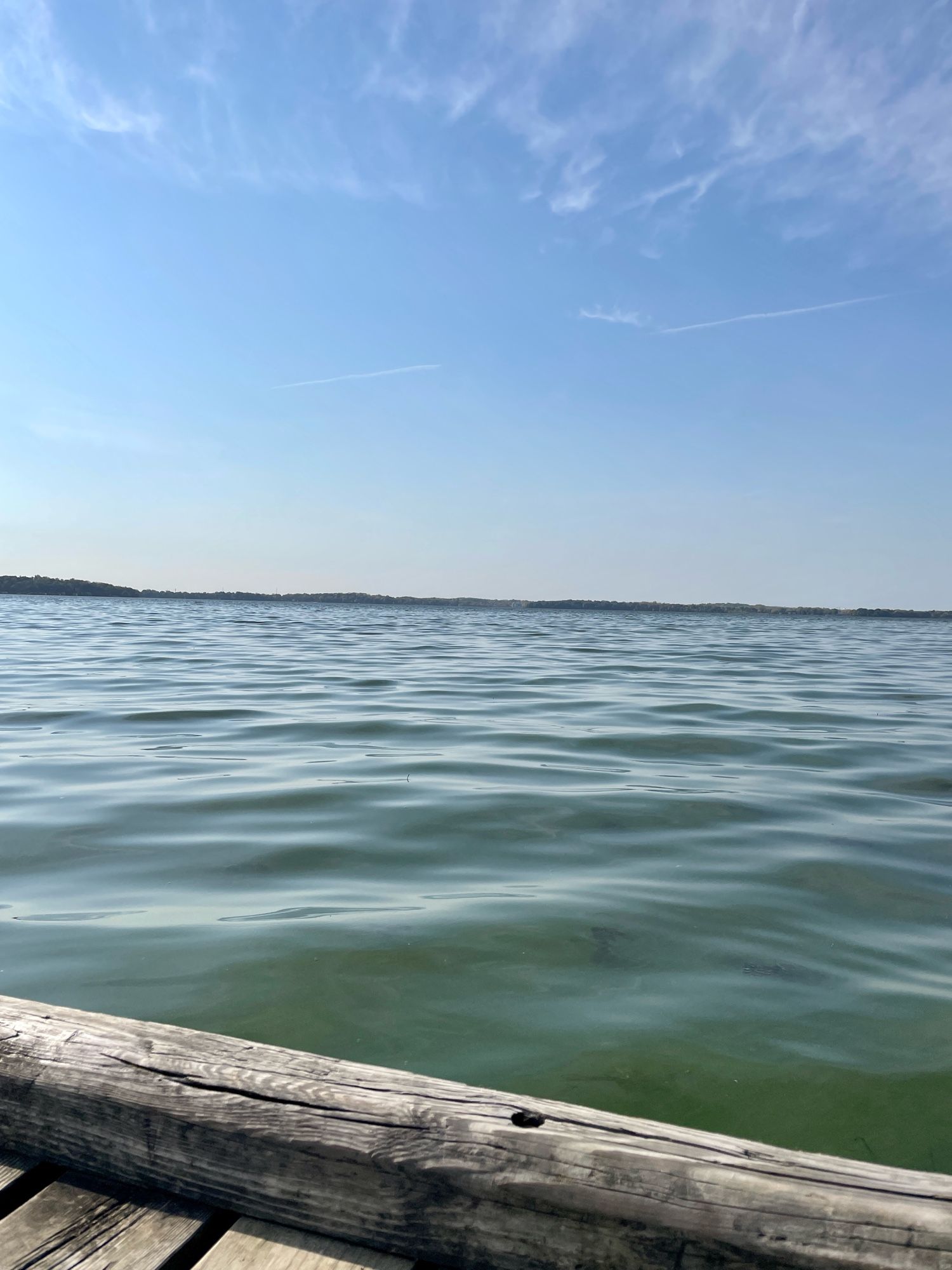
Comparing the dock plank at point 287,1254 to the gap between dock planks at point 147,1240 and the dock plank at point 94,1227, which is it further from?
the dock plank at point 94,1227

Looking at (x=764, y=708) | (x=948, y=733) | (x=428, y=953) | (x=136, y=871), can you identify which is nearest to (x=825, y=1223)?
(x=428, y=953)

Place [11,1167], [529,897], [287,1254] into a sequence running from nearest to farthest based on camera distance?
[287,1254] < [11,1167] < [529,897]

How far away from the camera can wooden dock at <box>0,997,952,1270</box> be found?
1.76m

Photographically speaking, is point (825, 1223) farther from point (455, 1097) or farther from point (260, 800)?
point (260, 800)

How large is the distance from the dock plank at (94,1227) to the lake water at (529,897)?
121cm

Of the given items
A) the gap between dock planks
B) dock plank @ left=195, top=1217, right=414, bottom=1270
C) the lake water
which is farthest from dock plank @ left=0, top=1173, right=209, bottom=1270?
the lake water

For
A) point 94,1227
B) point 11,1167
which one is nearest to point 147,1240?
point 94,1227

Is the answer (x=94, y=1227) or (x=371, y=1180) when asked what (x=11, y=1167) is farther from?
(x=371, y=1180)

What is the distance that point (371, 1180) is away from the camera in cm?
197

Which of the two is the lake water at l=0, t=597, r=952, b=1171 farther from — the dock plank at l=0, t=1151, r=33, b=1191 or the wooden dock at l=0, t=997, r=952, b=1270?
the dock plank at l=0, t=1151, r=33, b=1191

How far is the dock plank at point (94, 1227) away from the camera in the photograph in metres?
1.90

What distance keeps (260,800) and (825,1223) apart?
Result: 213 inches

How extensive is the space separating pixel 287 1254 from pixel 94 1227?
1.43ft

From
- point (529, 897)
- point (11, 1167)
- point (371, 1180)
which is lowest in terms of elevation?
point (529, 897)
